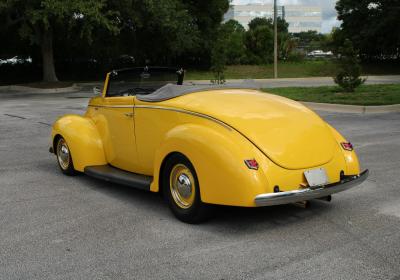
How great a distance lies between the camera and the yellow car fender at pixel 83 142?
20.8ft

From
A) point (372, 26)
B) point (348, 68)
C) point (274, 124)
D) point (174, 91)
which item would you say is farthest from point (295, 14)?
point (274, 124)

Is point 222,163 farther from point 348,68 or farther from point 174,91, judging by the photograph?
point 348,68

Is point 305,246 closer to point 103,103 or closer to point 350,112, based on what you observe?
point 103,103

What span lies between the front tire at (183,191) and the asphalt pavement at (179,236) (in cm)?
11

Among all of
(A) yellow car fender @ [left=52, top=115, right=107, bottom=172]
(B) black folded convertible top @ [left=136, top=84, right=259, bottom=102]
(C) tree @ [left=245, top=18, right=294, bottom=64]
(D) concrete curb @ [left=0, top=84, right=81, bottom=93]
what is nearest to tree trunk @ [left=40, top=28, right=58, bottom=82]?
(D) concrete curb @ [left=0, top=84, right=81, bottom=93]

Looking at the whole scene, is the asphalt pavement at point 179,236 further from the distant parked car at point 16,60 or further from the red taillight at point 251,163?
the distant parked car at point 16,60

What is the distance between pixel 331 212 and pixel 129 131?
2374mm

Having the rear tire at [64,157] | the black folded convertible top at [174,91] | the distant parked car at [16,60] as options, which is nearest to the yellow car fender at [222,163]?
A: the black folded convertible top at [174,91]

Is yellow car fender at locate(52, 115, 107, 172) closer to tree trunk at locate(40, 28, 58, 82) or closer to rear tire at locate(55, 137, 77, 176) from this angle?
rear tire at locate(55, 137, 77, 176)

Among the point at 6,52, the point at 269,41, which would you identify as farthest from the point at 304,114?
the point at 269,41

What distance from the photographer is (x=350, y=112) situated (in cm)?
1416

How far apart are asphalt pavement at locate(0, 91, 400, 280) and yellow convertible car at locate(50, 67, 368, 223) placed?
0.98 feet

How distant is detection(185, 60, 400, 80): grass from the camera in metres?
36.1

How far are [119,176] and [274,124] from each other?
1906mm
